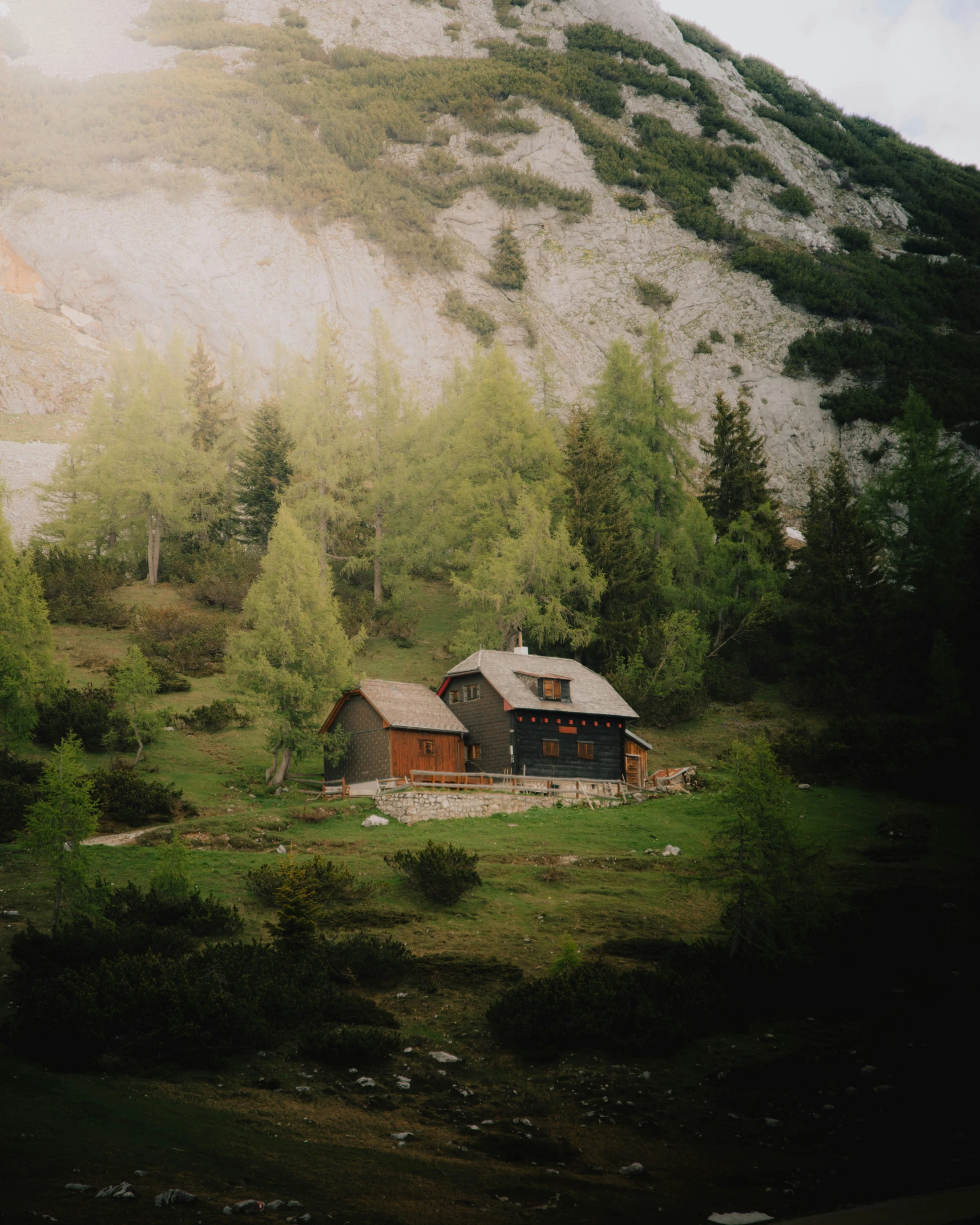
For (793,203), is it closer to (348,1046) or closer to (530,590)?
(530,590)

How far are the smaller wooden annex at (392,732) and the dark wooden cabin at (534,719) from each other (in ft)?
3.85

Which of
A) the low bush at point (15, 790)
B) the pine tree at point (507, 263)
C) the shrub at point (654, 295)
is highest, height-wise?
the pine tree at point (507, 263)

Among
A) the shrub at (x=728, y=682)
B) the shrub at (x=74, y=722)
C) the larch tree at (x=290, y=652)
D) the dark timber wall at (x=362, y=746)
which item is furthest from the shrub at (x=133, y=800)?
the shrub at (x=728, y=682)

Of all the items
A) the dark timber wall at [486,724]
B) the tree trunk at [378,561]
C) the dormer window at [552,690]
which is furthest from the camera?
the tree trunk at [378,561]

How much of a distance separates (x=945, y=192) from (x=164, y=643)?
113m

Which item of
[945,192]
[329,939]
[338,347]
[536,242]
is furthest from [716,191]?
[329,939]

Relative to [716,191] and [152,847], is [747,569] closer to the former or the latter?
[152,847]

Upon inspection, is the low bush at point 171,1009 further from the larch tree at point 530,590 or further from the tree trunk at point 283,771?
the larch tree at point 530,590

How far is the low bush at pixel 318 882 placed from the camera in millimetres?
19938

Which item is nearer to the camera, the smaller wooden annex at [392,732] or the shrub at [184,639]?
the smaller wooden annex at [392,732]

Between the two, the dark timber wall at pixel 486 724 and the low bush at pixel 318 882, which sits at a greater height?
the dark timber wall at pixel 486 724

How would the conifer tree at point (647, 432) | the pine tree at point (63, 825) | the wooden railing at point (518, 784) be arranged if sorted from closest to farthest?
the pine tree at point (63, 825), the wooden railing at point (518, 784), the conifer tree at point (647, 432)

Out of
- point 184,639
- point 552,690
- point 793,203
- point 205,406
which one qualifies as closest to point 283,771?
point 552,690

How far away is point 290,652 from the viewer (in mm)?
34438
